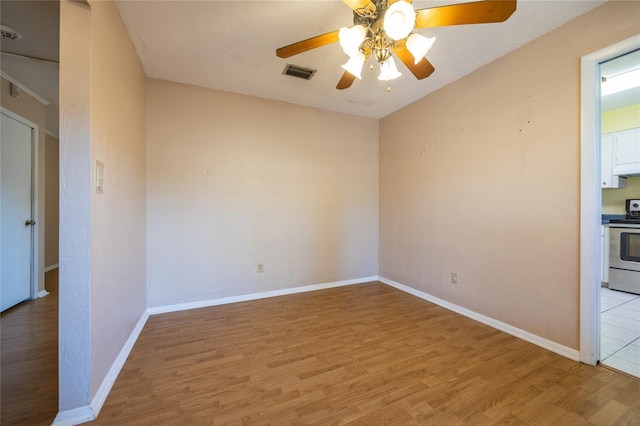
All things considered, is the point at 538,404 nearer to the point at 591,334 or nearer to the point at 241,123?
the point at 591,334

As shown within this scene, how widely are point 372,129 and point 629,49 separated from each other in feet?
8.63

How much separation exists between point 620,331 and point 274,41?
13.5 ft

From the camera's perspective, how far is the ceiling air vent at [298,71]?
2.54m

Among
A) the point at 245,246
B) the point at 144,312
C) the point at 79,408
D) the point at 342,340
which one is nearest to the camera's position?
the point at 79,408

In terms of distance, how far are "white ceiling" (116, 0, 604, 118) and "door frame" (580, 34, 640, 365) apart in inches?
21.2

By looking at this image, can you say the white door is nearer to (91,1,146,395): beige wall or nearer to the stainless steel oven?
(91,1,146,395): beige wall

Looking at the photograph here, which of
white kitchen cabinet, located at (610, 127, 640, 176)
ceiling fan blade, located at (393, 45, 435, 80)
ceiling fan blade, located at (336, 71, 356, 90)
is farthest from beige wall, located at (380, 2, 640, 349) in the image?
white kitchen cabinet, located at (610, 127, 640, 176)

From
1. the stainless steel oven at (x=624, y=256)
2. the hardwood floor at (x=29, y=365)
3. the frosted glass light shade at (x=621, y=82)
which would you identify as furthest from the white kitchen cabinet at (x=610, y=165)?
the hardwood floor at (x=29, y=365)

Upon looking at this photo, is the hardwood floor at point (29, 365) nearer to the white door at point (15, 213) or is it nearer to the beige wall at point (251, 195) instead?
the white door at point (15, 213)

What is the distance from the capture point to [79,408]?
1.34m

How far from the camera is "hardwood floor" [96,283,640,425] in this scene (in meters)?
1.40

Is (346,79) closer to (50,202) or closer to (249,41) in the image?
(249,41)

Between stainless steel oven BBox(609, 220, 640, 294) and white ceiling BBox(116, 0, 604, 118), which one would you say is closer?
white ceiling BBox(116, 0, 604, 118)

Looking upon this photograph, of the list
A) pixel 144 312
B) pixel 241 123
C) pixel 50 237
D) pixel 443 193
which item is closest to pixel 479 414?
pixel 443 193
